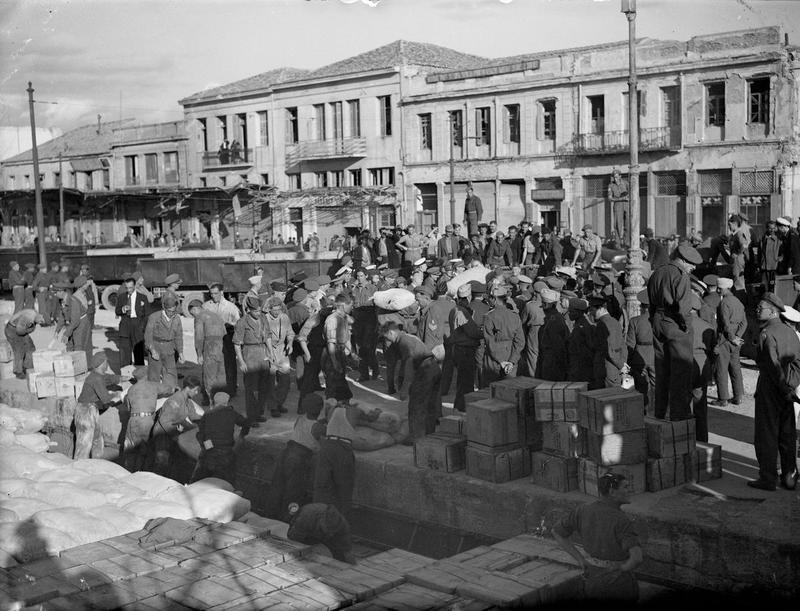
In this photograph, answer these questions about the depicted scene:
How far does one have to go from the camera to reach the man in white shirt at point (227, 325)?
14617mm

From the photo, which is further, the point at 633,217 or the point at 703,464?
the point at 633,217

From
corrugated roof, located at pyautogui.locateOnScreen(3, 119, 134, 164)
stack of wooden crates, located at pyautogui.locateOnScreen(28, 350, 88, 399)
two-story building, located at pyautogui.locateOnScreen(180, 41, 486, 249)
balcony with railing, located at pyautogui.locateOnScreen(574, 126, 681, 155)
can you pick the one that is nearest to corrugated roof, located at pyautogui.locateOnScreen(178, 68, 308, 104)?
two-story building, located at pyautogui.locateOnScreen(180, 41, 486, 249)

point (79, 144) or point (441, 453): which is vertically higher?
point (79, 144)

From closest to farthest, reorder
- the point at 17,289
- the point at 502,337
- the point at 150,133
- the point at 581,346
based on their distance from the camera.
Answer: the point at 581,346 → the point at 502,337 → the point at 17,289 → the point at 150,133

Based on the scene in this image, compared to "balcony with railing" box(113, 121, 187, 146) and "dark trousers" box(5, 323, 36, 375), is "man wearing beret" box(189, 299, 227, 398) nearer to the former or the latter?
"dark trousers" box(5, 323, 36, 375)

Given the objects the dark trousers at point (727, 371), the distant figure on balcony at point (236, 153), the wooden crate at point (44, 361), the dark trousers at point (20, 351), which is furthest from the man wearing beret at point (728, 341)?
Result: the distant figure on balcony at point (236, 153)

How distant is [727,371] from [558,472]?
4.41m

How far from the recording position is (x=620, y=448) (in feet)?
29.0

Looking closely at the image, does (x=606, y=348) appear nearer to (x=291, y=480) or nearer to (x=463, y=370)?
(x=463, y=370)

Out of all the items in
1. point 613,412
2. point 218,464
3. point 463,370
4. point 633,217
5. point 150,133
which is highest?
point 150,133

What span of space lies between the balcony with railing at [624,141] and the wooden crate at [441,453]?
21.2 meters

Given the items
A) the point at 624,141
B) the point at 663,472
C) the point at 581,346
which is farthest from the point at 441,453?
the point at 624,141

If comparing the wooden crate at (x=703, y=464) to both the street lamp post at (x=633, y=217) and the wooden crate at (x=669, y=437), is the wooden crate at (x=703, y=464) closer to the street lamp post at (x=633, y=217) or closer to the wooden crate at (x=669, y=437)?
the wooden crate at (x=669, y=437)

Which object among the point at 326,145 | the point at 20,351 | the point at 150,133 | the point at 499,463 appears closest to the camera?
the point at 499,463
